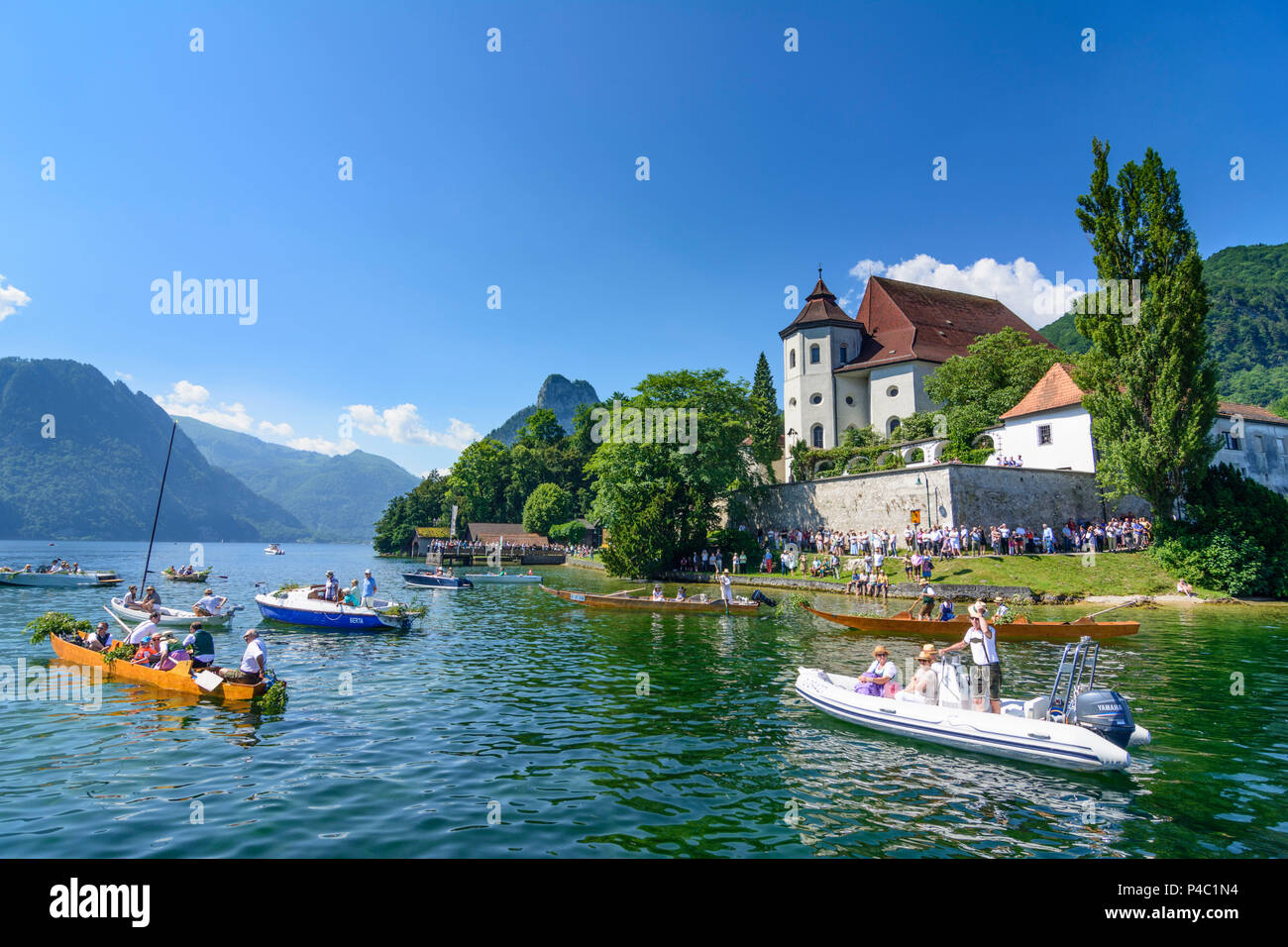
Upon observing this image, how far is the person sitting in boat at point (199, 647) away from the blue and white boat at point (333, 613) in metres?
8.89

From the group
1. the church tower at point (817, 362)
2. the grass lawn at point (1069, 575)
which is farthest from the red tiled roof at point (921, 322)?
the grass lawn at point (1069, 575)

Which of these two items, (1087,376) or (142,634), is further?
(1087,376)

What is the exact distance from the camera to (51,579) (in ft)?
144

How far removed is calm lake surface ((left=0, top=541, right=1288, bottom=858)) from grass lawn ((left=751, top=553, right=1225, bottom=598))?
14157 mm

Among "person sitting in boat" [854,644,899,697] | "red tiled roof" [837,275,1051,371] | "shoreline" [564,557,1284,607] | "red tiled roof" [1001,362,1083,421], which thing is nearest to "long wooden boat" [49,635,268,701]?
"person sitting in boat" [854,644,899,697]

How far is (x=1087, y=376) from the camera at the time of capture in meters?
35.4

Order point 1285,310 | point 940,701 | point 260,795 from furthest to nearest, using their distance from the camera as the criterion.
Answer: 1. point 1285,310
2. point 940,701
3. point 260,795

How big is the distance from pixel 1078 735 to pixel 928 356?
2061 inches

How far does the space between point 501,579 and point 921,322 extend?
1742 inches

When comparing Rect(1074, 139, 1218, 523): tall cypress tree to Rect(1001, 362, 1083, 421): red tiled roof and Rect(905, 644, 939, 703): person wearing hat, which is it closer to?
Rect(1001, 362, 1083, 421): red tiled roof
